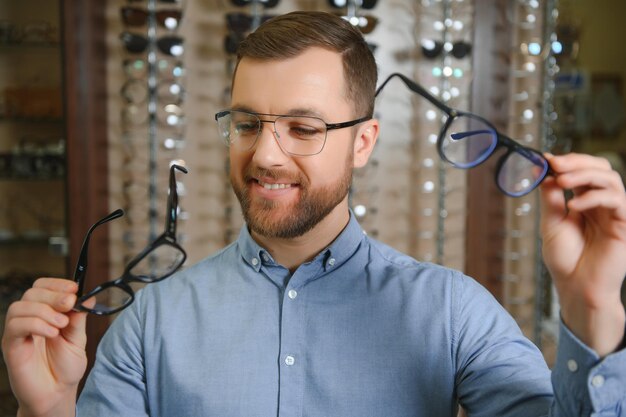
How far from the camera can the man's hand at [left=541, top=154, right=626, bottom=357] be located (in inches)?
36.9

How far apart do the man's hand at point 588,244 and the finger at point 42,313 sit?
0.80 metres

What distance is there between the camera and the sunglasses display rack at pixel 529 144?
356cm

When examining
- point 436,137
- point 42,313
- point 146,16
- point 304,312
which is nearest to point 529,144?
point 436,137

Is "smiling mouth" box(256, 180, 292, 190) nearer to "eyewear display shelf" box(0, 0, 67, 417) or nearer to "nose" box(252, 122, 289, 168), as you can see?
"nose" box(252, 122, 289, 168)

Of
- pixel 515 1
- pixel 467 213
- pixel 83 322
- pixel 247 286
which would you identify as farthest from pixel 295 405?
pixel 515 1

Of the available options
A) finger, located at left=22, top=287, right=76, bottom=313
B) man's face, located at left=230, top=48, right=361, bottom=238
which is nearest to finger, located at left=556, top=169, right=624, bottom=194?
man's face, located at left=230, top=48, right=361, bottom=238

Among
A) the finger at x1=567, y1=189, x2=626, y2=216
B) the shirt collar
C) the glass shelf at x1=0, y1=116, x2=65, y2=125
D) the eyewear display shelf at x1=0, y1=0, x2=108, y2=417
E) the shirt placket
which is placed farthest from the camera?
the glass shelf at x1=0, y1=116, x2=65, y2=125

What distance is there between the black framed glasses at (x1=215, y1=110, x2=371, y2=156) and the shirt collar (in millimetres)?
221

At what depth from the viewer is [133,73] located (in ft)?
11.5

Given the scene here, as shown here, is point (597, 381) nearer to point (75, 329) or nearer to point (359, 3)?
point (75, 329)

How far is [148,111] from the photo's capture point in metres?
3.46

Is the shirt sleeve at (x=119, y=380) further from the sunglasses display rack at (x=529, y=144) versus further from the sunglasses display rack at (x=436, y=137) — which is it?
the sunglasses display rack at (x=529, y=144)

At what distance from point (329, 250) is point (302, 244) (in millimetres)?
63

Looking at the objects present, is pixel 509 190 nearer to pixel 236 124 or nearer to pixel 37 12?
pixel 236 124
